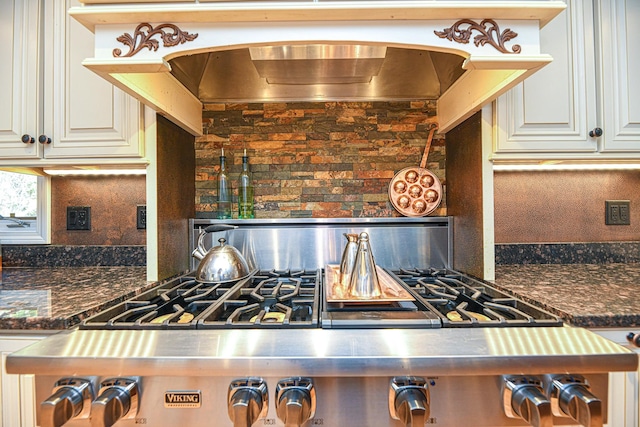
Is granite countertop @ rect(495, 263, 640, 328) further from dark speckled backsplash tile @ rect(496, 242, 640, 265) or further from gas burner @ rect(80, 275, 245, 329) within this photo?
gas burner @ rect(80, 275, 245, 329)

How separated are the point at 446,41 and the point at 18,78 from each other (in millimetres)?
1532

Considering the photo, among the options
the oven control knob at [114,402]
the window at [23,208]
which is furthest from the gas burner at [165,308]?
the window at [23,208]

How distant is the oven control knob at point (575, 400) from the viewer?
1.73ft

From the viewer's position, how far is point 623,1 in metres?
1.18

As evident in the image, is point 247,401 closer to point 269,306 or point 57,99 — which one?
point 269,306

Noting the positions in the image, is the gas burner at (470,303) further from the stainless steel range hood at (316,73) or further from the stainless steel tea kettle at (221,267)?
the stainless steel range hood at (316,73)

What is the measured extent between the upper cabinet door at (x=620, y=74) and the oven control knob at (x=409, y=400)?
1.19 m

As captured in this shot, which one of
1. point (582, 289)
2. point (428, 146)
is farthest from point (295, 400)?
point (428, 146)

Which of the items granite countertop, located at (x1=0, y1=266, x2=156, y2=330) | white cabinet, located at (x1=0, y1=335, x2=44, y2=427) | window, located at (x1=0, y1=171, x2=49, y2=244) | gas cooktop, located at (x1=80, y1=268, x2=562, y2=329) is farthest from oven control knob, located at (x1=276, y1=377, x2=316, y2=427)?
window, located at (x1=0, y1=171, x2=49, y2=244)

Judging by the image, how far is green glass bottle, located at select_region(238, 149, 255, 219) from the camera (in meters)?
1.43

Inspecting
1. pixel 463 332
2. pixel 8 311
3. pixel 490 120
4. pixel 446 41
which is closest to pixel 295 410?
pixel 463 332

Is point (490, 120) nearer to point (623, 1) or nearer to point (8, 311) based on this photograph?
point (623, 1)

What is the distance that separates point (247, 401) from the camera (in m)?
0.56

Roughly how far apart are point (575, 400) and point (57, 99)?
1746 mm
